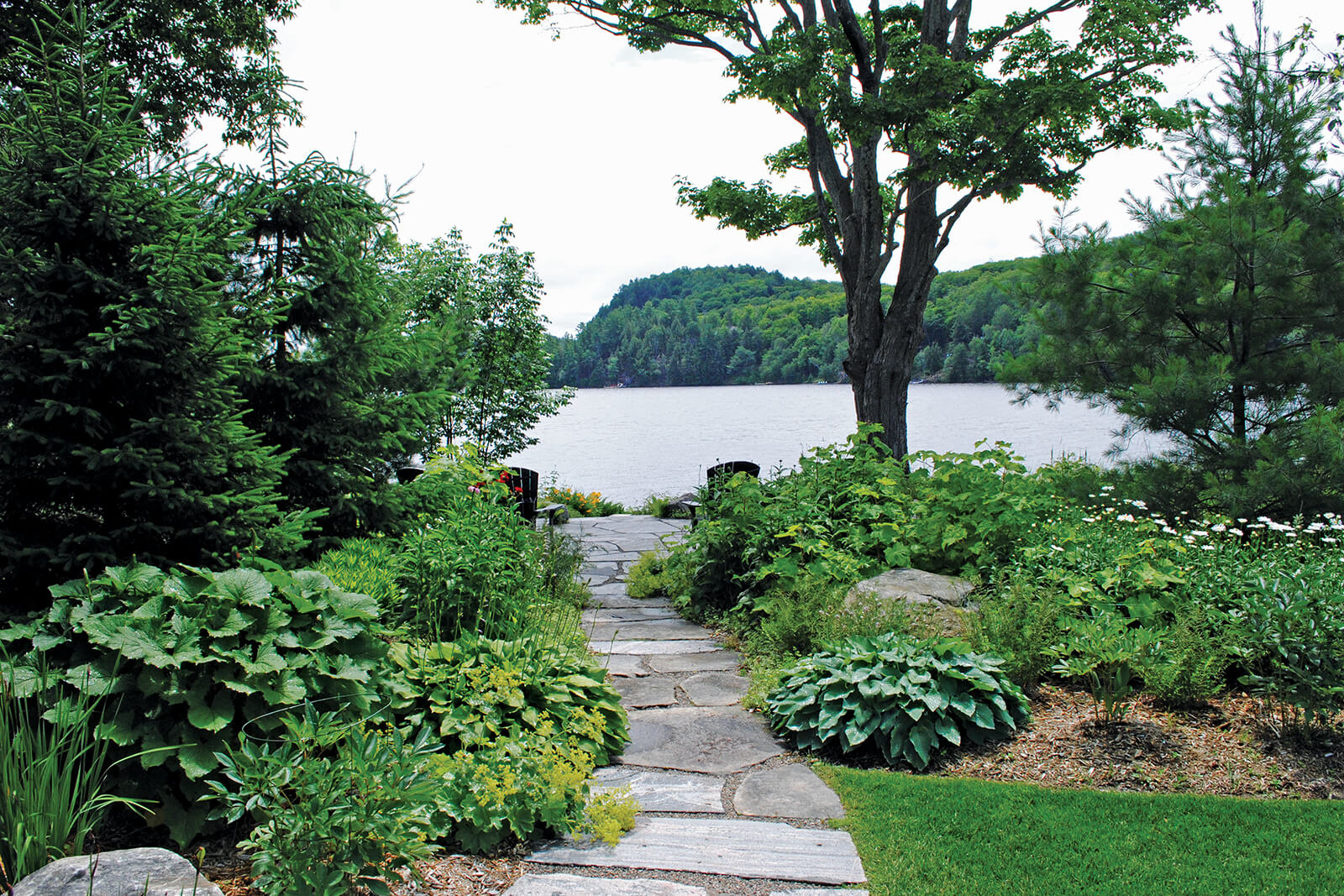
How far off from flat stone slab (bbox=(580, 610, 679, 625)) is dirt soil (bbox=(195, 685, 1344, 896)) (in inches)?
117

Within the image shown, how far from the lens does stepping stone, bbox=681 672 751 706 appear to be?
4133mm

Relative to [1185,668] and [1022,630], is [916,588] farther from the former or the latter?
[1185,668]

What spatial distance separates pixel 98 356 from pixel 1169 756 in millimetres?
4636

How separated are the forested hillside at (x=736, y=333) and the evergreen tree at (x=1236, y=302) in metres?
21.5

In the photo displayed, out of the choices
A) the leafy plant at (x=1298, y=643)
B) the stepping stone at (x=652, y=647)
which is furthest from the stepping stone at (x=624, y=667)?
the leafy plant at (x=1298, y=643)

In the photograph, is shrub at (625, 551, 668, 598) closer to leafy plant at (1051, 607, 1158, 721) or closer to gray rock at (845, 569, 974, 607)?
gray rock at (845, 569, 974, 607)

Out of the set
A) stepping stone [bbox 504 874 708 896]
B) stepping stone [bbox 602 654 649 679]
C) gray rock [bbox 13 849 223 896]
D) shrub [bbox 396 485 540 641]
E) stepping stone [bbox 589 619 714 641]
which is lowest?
stepping stone [bbox 589 619 714 641]

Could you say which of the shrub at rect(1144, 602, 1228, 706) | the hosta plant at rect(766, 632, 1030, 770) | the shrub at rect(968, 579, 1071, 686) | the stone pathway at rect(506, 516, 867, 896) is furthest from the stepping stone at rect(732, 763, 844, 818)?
the shrub at rect(1144, 602, 1228, 706)

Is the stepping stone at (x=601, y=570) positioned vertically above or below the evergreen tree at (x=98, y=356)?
below

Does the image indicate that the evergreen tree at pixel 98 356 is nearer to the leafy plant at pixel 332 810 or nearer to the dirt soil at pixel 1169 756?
the leafy plant at pixel 332 810

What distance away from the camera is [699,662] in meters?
4.82

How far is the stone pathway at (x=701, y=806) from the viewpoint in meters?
2.45

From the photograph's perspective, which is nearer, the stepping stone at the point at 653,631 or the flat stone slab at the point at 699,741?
the flat stone slab at the point at 699,741

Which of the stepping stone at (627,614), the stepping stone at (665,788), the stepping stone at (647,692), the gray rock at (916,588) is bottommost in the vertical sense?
the stepping stone at (627,614)
